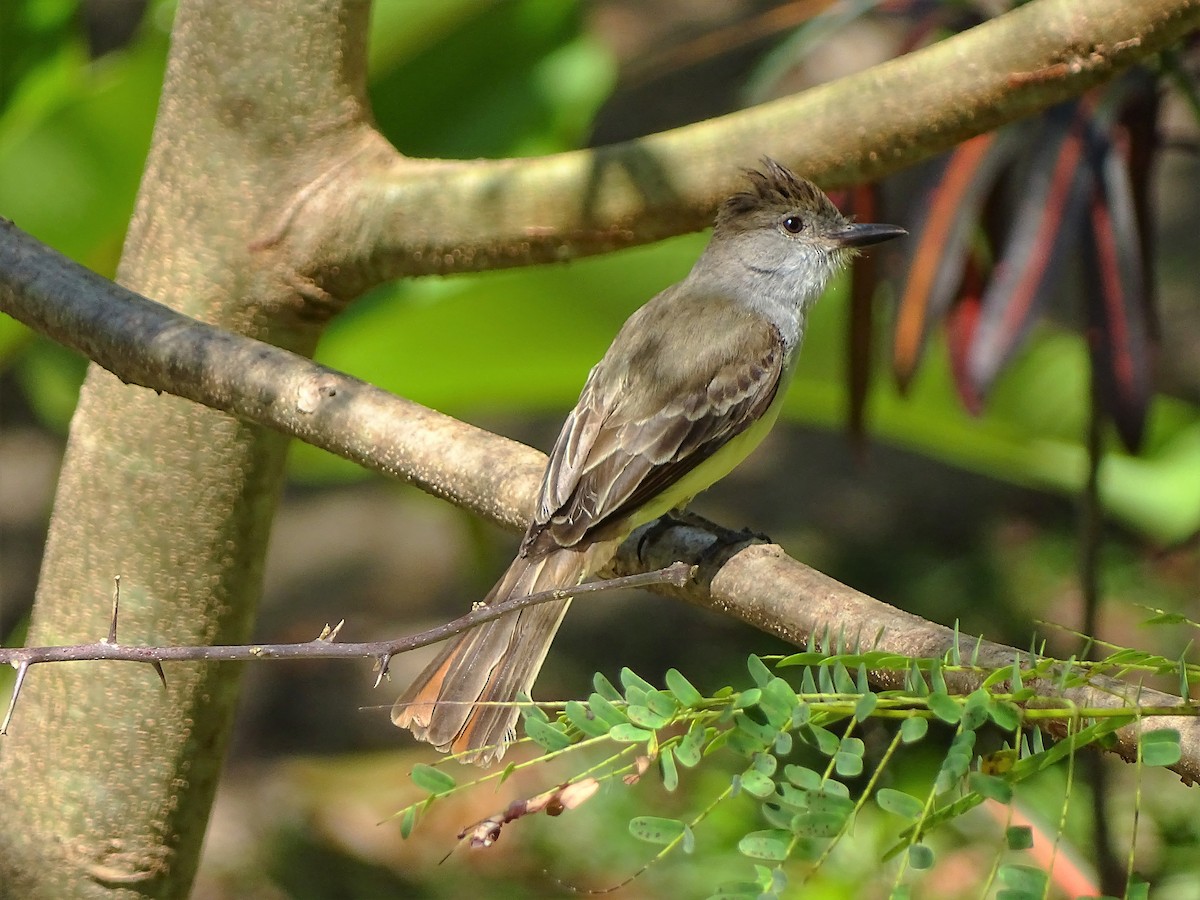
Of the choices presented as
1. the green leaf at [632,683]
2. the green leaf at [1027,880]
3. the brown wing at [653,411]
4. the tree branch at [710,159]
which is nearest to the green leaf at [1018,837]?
the green leaf at [1027,880]

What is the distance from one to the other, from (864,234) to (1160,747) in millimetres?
2238

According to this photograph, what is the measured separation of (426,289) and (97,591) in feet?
7.69

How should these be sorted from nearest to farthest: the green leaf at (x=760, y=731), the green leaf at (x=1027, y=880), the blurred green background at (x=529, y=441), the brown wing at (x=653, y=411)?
the green leaf at (x=1027, y=880) < the green leaf at (x=760, y=731) < the brown wing at (x=653, y=411) < the blurred green background at (x=529, y=441)

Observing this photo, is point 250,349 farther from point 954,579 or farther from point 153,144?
point 954,579

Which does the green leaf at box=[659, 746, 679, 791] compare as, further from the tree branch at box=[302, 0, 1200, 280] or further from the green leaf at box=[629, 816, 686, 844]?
the tree branch at box=[302, 0, 1200, 280]

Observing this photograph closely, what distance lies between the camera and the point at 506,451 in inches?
94.0

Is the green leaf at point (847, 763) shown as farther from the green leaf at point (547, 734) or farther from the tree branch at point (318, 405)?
the tree branch at point (318, 405)

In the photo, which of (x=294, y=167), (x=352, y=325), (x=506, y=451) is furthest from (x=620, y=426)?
(x=352, y=325)

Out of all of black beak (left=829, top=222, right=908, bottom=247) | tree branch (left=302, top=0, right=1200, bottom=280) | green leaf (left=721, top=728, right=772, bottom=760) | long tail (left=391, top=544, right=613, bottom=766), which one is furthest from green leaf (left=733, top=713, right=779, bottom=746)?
black beak (left=829, top=222, right=908, bottom=247)

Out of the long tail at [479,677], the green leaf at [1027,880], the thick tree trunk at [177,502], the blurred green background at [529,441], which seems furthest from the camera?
the blurred green background at [529,441]

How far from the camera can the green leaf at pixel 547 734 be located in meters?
1.37

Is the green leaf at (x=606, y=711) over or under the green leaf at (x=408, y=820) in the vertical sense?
over

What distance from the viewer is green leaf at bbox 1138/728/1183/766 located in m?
1.30

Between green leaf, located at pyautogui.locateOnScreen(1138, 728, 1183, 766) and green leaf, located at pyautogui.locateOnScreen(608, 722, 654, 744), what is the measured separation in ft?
1.53
